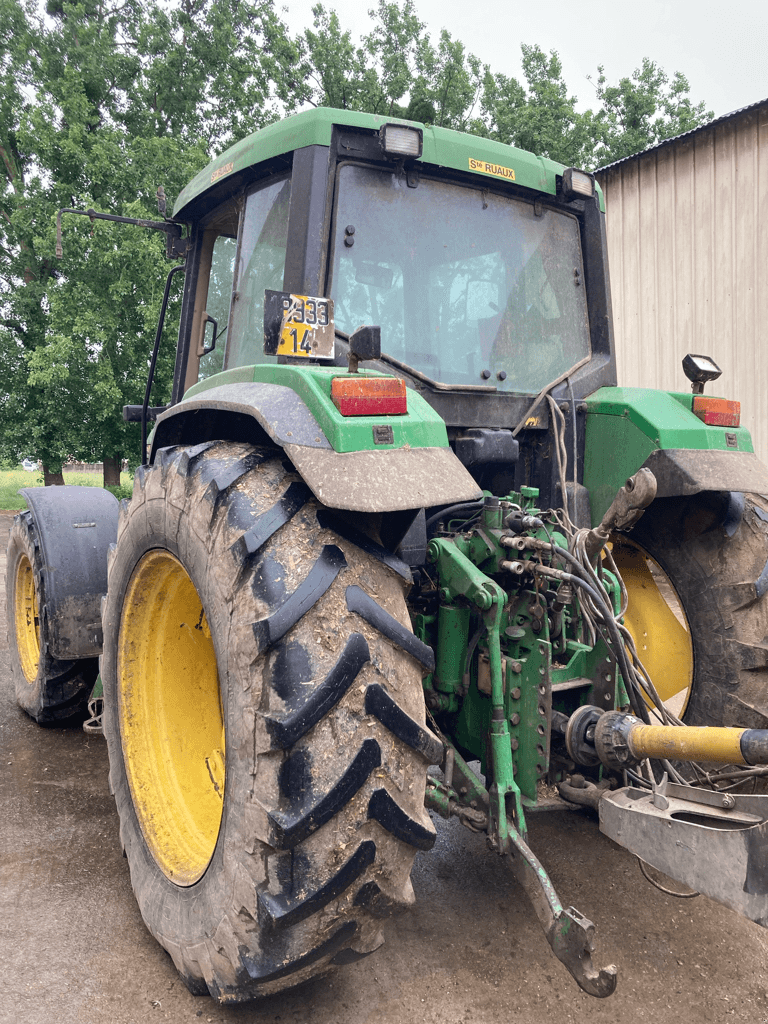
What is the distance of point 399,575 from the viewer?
1.81 m

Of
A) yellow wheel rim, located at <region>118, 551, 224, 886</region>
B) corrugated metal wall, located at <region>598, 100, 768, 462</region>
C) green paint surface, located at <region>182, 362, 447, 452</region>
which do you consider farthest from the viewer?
corrugated metal wall, located at <region>598, 100, 768, 462</region>

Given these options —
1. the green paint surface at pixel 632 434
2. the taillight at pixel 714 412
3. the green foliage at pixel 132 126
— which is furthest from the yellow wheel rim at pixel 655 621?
the green foliage at pixel 132 126

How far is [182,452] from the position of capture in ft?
6.80

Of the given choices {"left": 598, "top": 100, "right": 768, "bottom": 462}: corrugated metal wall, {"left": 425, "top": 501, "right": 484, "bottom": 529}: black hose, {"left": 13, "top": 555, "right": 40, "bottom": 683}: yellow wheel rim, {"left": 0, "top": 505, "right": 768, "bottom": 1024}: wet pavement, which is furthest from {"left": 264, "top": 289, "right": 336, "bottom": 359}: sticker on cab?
{"left": 598, "top": 100, "right": 768, "bottom": 462}: corrugated metal wall

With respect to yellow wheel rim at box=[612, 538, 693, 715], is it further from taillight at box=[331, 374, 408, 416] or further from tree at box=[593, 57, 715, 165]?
tree at box=[593, 57, 715, 165]

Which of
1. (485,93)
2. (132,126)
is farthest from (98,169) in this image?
(485,93)

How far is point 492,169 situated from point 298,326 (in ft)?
3.82

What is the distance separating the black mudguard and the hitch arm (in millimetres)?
2483

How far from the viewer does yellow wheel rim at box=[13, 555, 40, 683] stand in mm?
4164

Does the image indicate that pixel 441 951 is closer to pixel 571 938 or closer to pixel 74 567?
pixel 571 938

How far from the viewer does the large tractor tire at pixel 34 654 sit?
379 centimetres

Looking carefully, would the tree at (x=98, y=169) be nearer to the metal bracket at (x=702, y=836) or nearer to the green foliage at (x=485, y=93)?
the green foliage at (x=485, y=93)

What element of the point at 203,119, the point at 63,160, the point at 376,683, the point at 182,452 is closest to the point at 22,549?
the point at 182,452

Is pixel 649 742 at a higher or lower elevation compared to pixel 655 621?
lower
